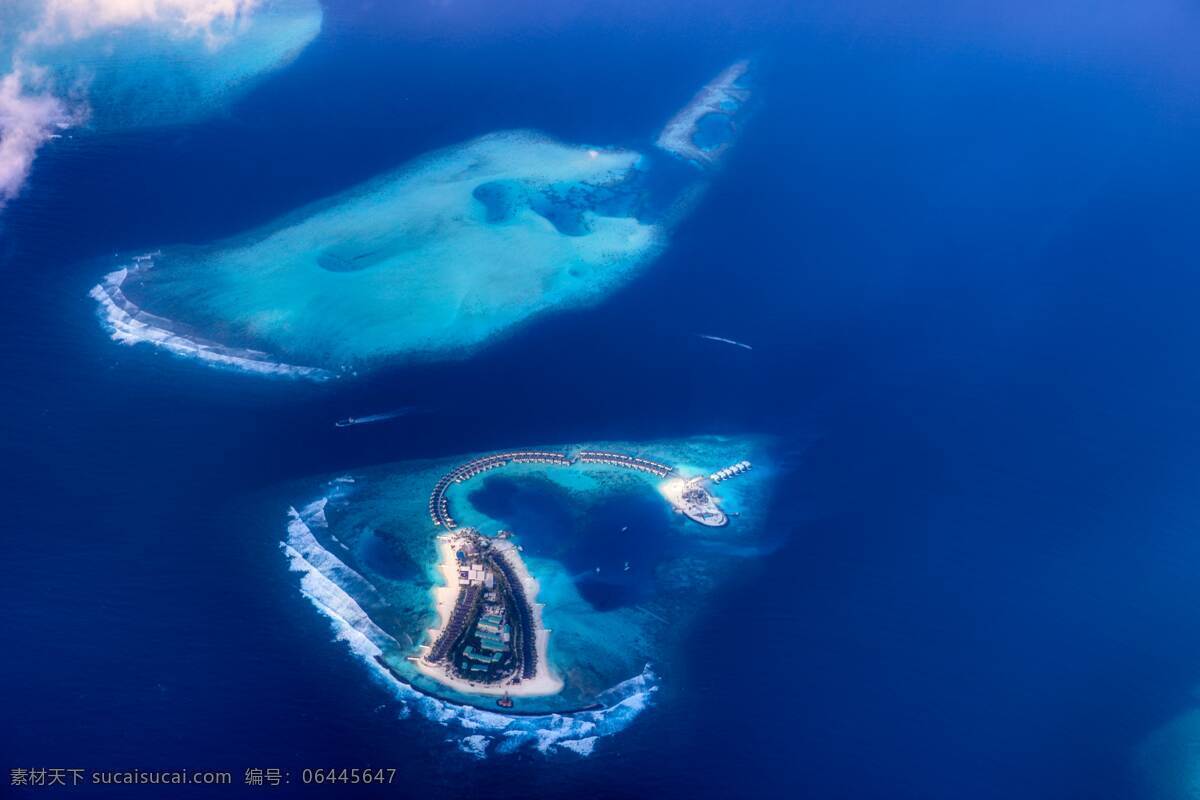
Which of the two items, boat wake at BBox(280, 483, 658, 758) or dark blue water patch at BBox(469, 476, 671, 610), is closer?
boat wake at BBox(280, 483, 658, 758)

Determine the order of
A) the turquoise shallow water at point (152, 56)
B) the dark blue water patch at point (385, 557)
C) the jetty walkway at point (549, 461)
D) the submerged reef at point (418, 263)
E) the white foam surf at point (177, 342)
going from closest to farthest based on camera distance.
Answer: the dark blue water patch at point (385, 557) < the jetty walkway at point (549, 461) < the white foam surf at point (177, 342) < the submerged reef at point (418, 263) < the turquoise shallow water at point (152, 56)

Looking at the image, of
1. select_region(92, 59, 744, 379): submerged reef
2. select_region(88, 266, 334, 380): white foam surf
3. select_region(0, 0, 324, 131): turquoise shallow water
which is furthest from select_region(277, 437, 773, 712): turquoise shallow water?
select_region(0, 0, 324, 131): turquoise shallow water

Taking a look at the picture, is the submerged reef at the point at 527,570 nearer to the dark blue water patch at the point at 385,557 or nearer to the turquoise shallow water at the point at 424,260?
the dark blue water patch at the point at 385,557

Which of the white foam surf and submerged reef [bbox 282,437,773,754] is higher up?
the white foam surf

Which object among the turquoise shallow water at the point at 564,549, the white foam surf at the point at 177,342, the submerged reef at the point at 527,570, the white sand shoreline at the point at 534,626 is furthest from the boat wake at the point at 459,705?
the white foam surf at the point at 177,342

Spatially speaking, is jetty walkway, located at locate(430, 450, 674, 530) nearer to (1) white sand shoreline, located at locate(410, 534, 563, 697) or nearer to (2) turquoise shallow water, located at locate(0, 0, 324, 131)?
(1) white sand shoreline, located at locate(410, 534, 563, 697)

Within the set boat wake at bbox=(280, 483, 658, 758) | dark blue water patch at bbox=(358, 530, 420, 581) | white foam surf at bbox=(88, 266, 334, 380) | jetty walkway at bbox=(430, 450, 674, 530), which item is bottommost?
boat wake at bbox=(280, 483, 658, 758)

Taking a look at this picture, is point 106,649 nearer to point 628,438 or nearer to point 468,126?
point 628,438
